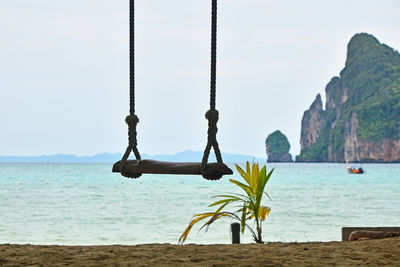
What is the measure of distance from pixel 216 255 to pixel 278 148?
142405 mm

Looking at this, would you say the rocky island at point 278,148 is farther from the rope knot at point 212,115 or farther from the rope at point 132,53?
the rope knot at point 212,115

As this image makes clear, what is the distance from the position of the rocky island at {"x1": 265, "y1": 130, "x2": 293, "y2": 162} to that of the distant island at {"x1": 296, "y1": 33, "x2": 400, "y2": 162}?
23.3 ft

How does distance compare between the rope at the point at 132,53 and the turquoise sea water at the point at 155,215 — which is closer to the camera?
the rope at the point at 132,53

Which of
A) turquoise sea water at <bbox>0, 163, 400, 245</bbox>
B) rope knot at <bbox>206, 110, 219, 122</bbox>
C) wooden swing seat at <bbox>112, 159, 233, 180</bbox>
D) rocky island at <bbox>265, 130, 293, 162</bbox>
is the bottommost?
turquoise sea water at <bbox>0, 163, 400, 245</bbox>

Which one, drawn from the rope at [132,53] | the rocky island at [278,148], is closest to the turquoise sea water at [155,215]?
the rope at [132,53]

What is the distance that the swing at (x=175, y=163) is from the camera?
346cm

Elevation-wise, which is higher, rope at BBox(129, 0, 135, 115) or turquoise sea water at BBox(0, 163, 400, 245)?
rope at BBox(129, 0, 135, 115)

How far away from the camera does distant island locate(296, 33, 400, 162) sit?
108 m

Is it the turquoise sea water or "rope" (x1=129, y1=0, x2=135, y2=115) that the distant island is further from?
"rope" (x1=129, y1=0, x2=135, y2=115)

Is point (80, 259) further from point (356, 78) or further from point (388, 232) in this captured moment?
point (356, 78)

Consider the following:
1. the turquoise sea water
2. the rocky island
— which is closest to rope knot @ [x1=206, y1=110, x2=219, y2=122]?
the turquoise sea water

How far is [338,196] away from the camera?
3481 centimetres

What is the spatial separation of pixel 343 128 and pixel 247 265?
382 feet

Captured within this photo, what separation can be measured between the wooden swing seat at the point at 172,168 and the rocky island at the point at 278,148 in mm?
143451
